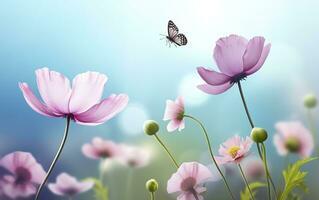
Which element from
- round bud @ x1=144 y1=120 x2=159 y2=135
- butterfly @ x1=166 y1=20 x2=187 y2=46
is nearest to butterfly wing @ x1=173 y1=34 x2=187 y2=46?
butterfly @ x1=166 y1=20 x2=187 y2=46

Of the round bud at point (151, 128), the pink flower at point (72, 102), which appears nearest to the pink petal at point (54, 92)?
the pink flower at point (72, 102)

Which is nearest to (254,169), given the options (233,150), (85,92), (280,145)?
(280,145)

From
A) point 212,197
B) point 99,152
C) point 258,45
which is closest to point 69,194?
point 99,152

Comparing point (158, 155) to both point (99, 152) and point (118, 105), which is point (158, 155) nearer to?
point (99, 152)

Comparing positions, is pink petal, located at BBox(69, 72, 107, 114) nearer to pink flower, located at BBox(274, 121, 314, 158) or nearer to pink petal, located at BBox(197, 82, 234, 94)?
pink petal, located at BBox(197, 82, 234, 94)

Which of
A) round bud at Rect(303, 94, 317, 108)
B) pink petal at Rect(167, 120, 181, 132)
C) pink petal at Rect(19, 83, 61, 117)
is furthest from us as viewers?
round bud at Rect(303, 94, 317, 108)

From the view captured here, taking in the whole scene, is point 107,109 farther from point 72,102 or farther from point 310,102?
point 310,102
